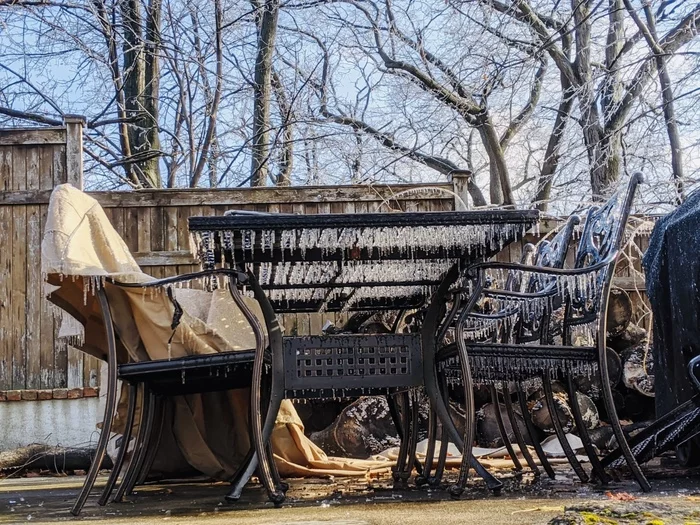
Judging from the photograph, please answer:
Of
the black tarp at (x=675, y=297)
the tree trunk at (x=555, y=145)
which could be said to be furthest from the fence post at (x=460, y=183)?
the tree trunk at (x=555, y=145)

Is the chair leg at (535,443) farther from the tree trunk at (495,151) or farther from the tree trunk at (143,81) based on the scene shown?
the tree trunk at (143,81)

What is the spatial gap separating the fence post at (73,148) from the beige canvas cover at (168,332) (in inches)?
85.2

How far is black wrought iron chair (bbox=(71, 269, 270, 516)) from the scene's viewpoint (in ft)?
8.86

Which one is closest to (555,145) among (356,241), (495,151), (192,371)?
(495,151)

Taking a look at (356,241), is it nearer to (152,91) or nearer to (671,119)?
(671,119)

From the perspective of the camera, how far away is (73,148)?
604cm

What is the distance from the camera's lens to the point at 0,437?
18.4ft

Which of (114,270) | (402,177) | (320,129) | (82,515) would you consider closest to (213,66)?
(320,129)

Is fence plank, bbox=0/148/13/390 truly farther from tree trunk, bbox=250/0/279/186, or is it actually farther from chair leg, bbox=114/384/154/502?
tree trunk, bbox=250/0/279/186

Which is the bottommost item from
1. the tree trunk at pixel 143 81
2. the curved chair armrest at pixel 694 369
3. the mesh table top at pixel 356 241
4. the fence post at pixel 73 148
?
the curved chair armrest at pixel 694 369

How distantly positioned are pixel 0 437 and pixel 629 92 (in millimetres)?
7055

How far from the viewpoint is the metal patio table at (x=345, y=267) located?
2596 mm

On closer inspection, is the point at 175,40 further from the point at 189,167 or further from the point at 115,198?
the point at 115,198

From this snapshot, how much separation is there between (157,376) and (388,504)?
3.16ft
